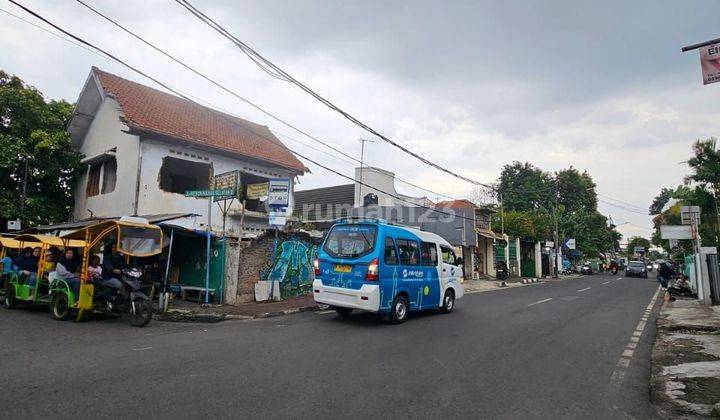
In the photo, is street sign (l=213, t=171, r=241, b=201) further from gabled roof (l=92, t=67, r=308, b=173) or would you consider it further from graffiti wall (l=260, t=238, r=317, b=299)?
gabled roof (l=92, t=67, r=308, b=173)

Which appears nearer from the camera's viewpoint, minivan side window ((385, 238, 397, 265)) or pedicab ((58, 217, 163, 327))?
pedicab ((58, 217, 163, 327))

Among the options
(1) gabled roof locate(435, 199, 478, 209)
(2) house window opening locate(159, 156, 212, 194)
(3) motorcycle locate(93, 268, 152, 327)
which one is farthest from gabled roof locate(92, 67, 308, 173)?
(1) gabled roof locate(435, 199, 478, 209)

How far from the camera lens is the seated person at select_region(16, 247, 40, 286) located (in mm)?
10477

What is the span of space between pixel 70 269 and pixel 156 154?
6760 millimetres

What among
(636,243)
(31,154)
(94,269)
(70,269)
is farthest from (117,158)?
(636,243)

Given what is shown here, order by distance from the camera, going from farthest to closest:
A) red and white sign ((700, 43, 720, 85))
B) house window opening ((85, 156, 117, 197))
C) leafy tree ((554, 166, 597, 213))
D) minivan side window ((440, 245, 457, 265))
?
leafy tree ((554, 166, 597, 213))
house window opening ((85, 156, 117, 197))
minivan side window ((440, 245, 457, 265))
red and white sign ((700, 43, 720, 85))

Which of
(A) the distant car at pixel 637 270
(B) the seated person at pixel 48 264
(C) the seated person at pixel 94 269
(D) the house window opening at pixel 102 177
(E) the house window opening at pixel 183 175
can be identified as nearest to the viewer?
(C) the seated person at pixel 94 269

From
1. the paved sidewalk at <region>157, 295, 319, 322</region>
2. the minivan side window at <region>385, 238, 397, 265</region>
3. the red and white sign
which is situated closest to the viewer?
the red and white sign

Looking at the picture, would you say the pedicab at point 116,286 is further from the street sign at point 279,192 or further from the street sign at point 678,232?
the street sign at point 678,232

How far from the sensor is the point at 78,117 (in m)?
18.3

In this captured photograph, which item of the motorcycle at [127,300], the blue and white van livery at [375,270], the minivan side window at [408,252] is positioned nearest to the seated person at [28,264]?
the motorcycle at [127,300]

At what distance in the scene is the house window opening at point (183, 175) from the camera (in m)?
16.9

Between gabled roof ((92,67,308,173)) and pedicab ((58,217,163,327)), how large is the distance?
651 centimetres

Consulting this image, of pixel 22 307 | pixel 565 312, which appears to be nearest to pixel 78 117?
pixel 22 307
